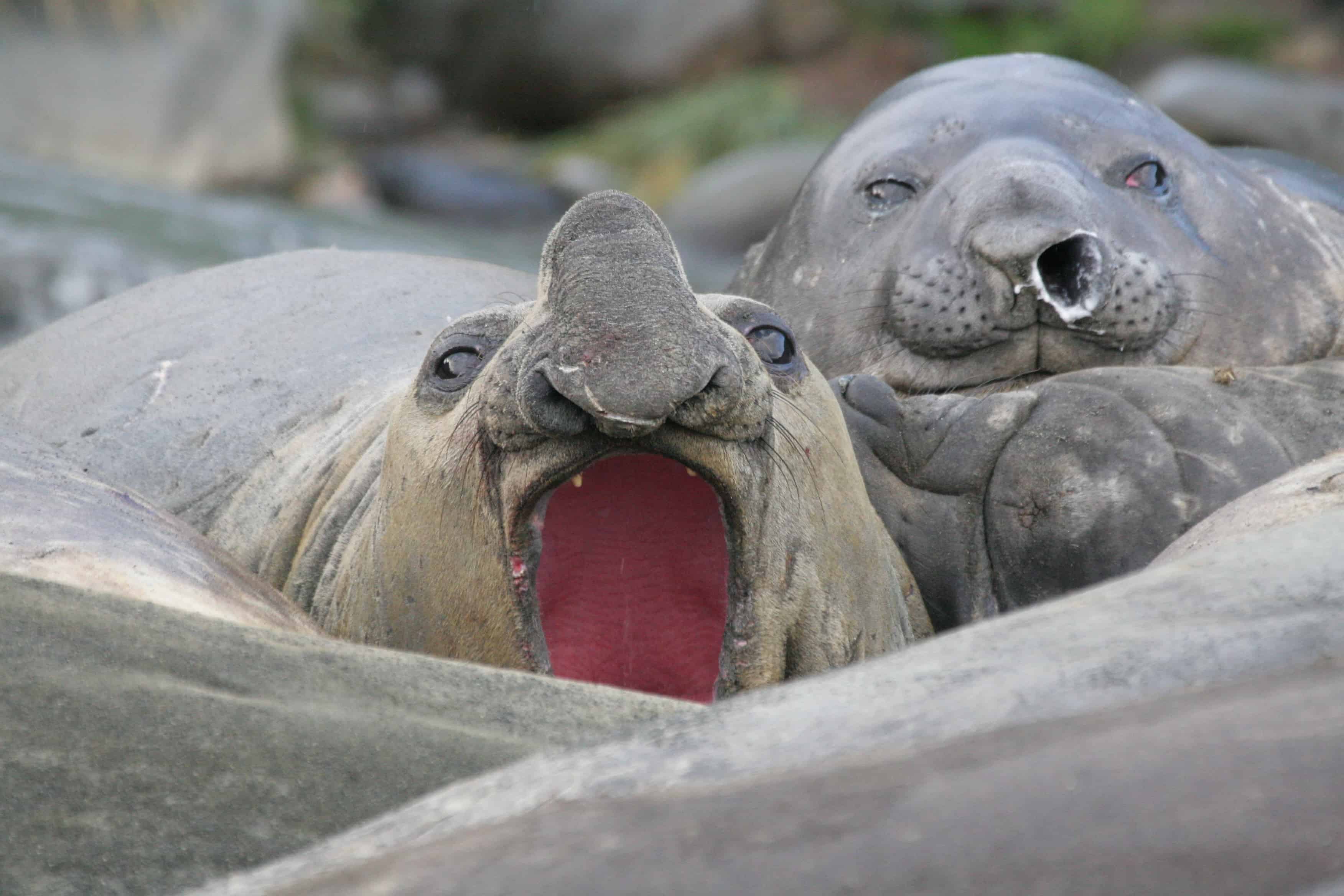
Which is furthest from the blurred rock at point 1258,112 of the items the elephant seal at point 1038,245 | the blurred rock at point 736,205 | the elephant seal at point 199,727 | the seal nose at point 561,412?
the elephant seal at point 199,727

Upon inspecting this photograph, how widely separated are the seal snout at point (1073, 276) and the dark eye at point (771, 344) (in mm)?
1199

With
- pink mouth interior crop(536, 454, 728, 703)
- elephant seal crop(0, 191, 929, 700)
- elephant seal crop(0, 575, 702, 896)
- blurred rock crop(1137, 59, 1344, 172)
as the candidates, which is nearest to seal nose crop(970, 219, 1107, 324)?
elephant seal crop(0, 191, 929, 700)

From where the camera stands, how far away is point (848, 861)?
4.72ft

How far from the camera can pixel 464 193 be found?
61.9 ft

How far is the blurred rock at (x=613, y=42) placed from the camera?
22.9m

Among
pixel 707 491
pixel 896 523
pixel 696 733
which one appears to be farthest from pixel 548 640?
pixel 696 733

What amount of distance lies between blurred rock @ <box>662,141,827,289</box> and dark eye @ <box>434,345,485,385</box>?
1172cm

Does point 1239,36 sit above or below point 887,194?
above

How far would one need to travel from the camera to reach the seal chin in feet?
9.82

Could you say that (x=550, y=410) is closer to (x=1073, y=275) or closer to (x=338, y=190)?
(x=1073, y=275)

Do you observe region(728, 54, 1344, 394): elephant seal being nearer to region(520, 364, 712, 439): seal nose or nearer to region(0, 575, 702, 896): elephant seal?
region(520, 364, 712, 439): seal nose

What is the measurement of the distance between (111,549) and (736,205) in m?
13.3

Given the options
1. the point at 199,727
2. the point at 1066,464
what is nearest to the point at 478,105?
the point at 1066,464

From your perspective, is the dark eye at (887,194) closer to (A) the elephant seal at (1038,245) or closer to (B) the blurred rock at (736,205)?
(A) the elephant seal at (1038,245)
